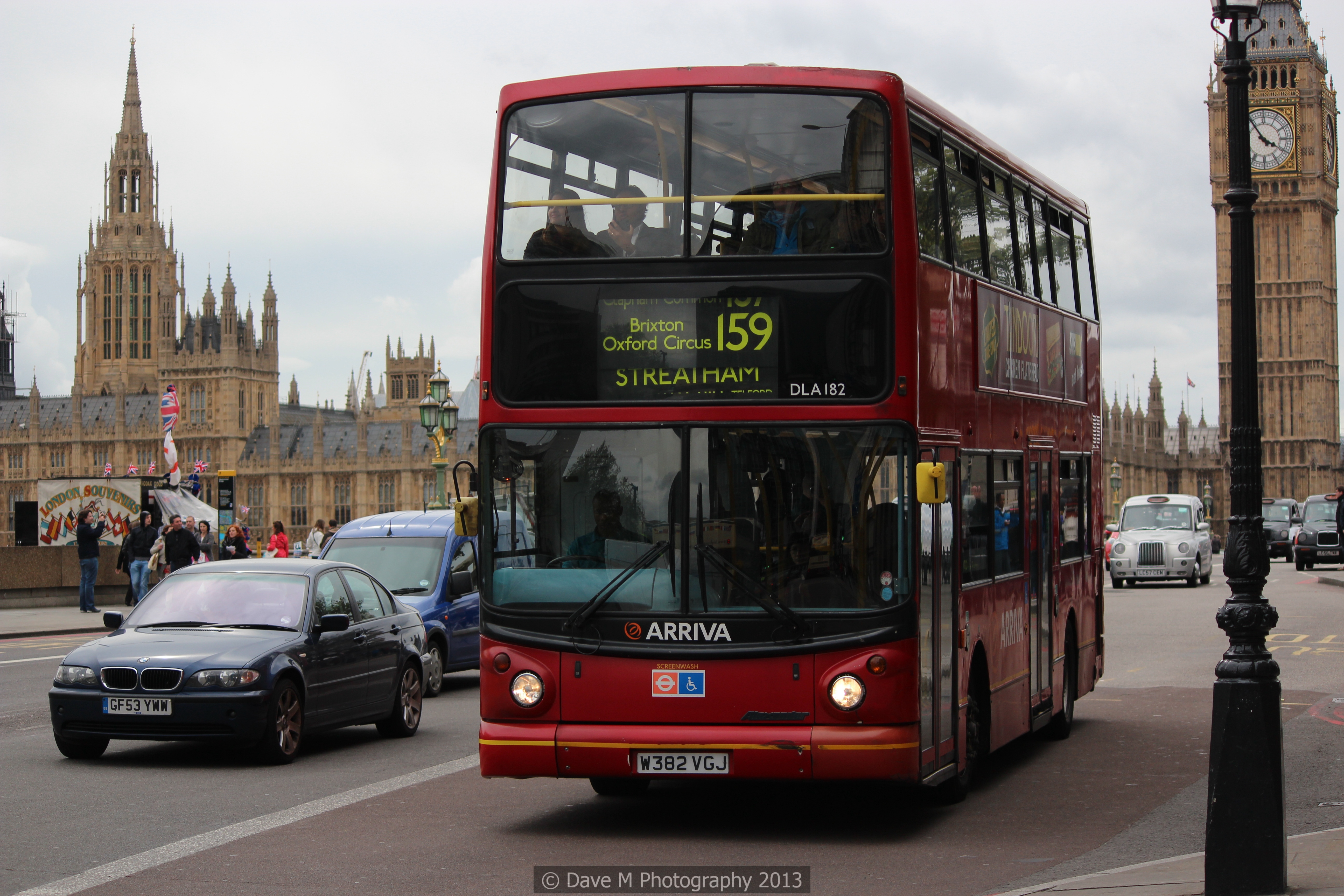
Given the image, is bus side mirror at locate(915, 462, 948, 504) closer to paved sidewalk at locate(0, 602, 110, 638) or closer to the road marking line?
the road marking line

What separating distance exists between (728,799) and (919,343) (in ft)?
9.66

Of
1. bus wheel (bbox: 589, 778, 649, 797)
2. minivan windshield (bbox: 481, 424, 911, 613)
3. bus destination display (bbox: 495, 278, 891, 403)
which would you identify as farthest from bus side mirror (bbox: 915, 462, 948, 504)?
bus wheel (bbox: 589, 778, 649, 797)

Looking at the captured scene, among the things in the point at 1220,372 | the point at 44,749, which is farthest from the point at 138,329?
the point at 44,749

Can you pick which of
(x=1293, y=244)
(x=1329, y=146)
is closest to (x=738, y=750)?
(x=1293, y=244)

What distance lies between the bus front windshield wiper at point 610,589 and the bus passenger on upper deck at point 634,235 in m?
1.44

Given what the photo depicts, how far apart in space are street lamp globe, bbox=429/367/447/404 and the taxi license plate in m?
26.5

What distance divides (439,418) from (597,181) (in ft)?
102

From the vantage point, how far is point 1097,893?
6.64m

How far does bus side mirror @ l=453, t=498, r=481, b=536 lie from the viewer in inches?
349

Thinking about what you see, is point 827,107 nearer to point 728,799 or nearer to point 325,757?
point 728,799

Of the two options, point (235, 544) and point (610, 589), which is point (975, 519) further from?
point (235, 544)

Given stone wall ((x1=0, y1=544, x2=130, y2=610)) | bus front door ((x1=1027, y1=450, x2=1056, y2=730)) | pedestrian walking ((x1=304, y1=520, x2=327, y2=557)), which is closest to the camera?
bus front door ((x1=1027, y1=450, x2=1056, y2=730))

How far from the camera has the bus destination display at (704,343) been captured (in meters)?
8.23

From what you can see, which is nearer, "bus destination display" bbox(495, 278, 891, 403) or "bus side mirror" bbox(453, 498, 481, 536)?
"bus destination display" bbox(495, 278, 891, 403)
